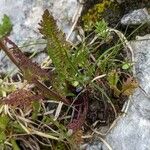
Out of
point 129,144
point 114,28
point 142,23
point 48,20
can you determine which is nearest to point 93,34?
point 114,28

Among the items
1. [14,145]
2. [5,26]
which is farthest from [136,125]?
[5,26]

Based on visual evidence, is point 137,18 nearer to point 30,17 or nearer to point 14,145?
point 30,17

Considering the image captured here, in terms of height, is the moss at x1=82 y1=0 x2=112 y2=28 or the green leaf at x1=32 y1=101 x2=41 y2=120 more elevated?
the moss at x1=82 y1=0 x2=112 y2=28

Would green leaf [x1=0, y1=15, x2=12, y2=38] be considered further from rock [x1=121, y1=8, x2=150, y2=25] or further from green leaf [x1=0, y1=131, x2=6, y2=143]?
rock [x1=121, y1=8, x2=150, y2=25]

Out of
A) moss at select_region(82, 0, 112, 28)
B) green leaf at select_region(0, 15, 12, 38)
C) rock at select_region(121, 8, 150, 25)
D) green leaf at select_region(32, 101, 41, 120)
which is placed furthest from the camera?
moss at select_region(82, 0, 112, 28)

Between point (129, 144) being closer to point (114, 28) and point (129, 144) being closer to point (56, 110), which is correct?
point (56, 110)

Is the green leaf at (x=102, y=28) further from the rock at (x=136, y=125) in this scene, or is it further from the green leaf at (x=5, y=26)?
the green leaf at (x=5, y=26)

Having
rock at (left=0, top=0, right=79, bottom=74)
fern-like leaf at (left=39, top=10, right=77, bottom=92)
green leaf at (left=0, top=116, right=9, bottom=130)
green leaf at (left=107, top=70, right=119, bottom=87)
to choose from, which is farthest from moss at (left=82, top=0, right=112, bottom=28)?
green leaf at (left=0, top=116, right=9, bottom=130)

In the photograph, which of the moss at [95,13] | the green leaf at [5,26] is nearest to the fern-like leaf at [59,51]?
the green leaf at [5,26]
